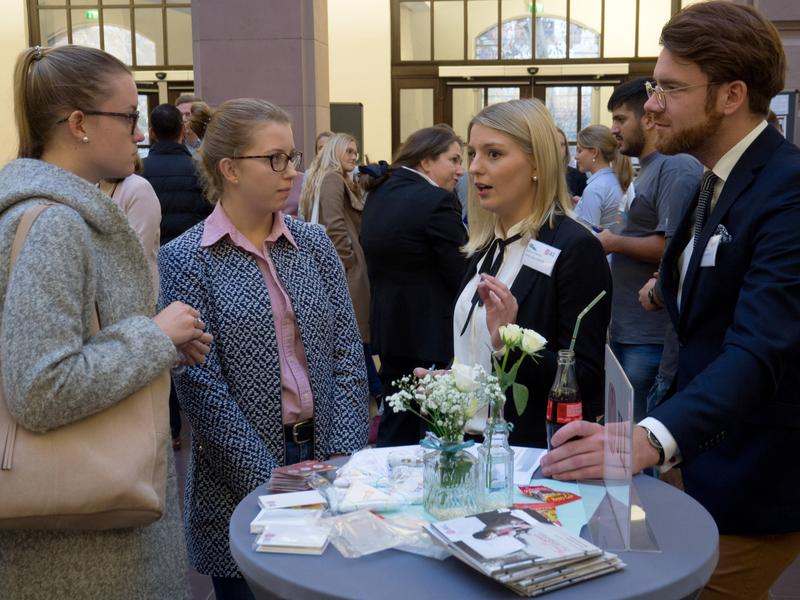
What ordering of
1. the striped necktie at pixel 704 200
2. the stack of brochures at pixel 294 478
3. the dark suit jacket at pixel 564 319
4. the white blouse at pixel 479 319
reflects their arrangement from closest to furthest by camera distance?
the stack of brochures at pixel 294 478 → the striped necktie at pixel 704 200 → the dark suit jacket at pixel 564 319 → the white blouse at pixel 479 319

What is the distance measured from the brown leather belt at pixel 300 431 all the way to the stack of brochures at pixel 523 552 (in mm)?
956

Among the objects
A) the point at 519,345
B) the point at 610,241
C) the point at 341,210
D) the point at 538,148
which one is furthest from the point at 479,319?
the point at 341,210

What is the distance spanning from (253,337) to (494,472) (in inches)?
34.6

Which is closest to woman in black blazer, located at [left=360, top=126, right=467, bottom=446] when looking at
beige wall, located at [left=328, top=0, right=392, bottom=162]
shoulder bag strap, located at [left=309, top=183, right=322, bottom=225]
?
shoulder bag strap, located at [left=309, top=183, right=322, bottom=225]

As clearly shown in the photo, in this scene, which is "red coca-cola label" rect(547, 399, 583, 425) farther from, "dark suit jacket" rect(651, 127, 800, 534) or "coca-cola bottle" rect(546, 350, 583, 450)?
"dark suit jacket" rect(651, 127, 800, 534)

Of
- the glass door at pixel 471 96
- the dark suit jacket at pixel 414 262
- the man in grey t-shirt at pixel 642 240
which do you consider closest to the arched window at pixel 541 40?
the glass door at pixel 471 96

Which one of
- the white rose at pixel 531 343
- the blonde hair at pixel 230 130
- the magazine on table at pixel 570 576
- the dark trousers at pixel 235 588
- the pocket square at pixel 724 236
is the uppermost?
the blonde hair at pixel 230 130

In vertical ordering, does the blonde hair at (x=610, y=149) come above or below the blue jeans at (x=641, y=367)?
above

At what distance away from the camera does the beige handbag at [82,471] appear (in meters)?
1.73

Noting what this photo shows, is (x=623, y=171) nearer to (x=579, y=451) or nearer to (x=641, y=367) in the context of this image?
(x=641, y=367)

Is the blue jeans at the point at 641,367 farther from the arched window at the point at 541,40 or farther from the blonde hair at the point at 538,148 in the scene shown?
the arched window at the point at 541,40

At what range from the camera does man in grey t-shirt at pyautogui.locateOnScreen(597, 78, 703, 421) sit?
→ 3.90 metres

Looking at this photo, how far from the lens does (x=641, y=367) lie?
161 inches

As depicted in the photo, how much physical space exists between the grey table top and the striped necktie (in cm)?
72
